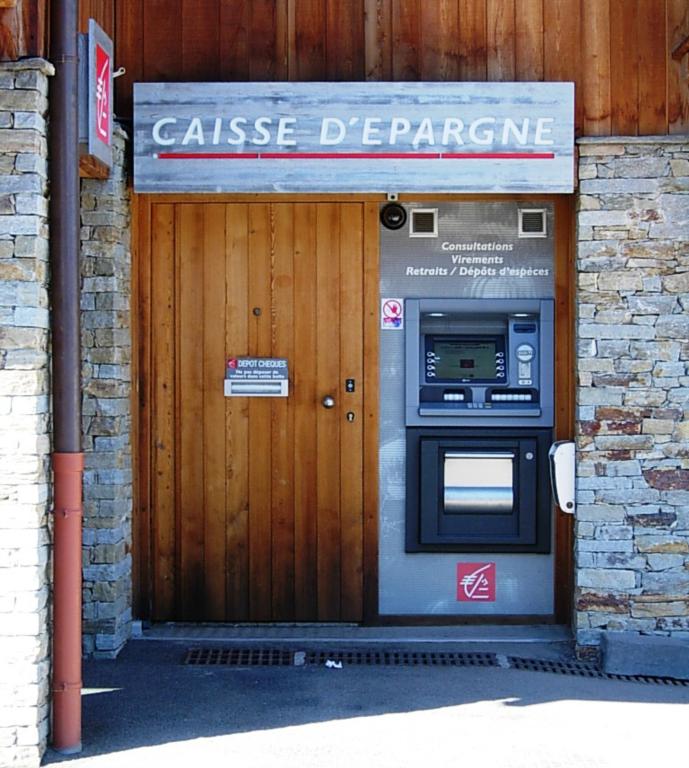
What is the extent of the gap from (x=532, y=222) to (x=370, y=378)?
4.59 feet

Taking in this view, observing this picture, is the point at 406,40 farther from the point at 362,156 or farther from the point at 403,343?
the point at 403,343

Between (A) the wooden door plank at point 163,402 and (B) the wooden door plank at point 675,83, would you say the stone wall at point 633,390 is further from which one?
(A) the wooden door plank at point 163,402

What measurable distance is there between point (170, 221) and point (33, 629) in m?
2.91

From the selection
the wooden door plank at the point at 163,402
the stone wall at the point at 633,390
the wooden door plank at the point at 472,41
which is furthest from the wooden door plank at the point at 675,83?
the wooden door plank at the point at 163,402

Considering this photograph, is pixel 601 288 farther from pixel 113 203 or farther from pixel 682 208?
pixel 113 203

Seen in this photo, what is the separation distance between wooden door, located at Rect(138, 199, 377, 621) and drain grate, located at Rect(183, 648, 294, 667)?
48cm

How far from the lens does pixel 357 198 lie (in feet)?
22.1

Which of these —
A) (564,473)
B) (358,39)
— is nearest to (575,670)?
(564,473)

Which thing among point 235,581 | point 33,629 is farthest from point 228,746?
point 235,581

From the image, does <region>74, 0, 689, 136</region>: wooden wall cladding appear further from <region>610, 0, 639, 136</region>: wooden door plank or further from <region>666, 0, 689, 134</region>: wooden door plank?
<region>666, 0, 689, 134</region>: wooden door plank

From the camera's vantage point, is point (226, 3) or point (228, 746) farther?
point (226, 3)

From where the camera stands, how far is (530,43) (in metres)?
6.50

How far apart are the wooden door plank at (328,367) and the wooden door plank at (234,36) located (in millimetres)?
980

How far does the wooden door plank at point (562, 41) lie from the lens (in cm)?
647
